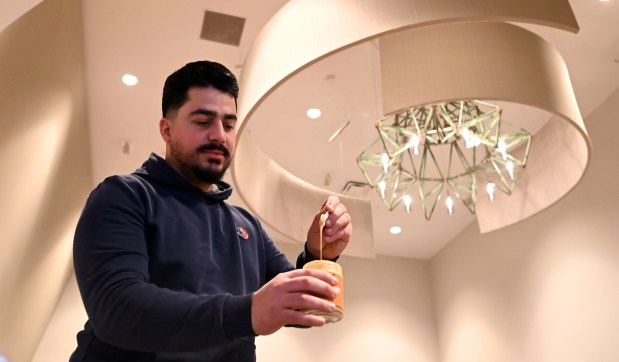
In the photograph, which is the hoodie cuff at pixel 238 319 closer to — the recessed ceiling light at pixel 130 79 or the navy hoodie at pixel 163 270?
the navy hoodie at pixel 163 270

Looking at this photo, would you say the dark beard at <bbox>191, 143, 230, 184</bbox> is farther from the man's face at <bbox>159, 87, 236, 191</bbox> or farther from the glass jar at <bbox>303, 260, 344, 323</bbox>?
the glass jar at <bbox>303, 260, 344, 323</bbox>

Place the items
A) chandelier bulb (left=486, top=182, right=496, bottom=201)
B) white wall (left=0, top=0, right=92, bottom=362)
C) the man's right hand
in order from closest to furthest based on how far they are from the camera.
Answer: the man's right hand, chandelier bulb (left=486, top=182, right=496, bottom=201), white wall (left=0, top=0, right=92, bottom=362)

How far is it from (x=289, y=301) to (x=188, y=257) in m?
0.32

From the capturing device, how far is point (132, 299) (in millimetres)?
928

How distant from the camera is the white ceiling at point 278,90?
4.25 meters

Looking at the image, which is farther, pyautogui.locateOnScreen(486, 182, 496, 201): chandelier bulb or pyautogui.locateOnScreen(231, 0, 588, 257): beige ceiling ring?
pyautogui.locateOnScreen(486, 182, 496, 201): chandelier bulb

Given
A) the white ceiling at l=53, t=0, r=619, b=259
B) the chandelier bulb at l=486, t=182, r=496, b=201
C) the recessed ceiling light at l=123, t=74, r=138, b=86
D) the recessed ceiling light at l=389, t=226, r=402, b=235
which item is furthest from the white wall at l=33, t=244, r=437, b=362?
the chandelier bulb at l=486, t=182, r=496, b=201

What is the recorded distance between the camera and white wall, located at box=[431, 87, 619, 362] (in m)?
4.86

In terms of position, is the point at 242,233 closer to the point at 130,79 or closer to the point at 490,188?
the point at 490,188

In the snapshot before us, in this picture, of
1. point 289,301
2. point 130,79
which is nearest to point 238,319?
point 289,301

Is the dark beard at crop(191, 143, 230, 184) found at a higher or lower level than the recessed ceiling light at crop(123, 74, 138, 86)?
lower

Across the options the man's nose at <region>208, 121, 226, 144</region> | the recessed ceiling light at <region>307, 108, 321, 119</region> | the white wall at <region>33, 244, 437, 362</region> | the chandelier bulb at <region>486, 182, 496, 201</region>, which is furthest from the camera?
the white wall at <region>33, 244, 437, 362</region>

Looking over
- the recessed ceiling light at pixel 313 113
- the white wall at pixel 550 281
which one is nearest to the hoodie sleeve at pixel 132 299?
the recessed ceiling light at pixel 313 113

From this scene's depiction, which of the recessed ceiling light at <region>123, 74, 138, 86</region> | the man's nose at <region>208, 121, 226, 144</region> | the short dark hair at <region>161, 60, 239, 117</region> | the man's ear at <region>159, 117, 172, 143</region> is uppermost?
the recessed ceiling light at <region>123, 74, 138, 86</region>
